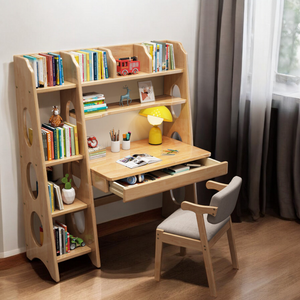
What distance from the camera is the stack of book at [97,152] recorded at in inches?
111

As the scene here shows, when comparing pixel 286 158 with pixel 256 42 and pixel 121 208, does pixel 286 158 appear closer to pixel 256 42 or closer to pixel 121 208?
pixel 256 42

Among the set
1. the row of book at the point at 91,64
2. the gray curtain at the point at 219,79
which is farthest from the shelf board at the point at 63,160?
the gray curtain at the point at 219,79

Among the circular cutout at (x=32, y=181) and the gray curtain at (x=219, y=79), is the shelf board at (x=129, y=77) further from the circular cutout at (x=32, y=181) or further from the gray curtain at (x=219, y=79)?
the circular cutout at (x=32, y=181)

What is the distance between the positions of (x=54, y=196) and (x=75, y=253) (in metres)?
0.39

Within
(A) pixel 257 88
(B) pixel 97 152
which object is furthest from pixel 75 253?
(A) pixel 257 88

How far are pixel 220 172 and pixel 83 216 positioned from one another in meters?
0.96

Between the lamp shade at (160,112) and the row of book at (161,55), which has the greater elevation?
the row of book at (161,55)

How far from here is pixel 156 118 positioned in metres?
3.06

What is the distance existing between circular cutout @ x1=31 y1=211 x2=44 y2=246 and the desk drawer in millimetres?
570

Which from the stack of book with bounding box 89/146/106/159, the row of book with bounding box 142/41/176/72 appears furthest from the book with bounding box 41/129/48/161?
the row of book with bounding box 142/41/176/72

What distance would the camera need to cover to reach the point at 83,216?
9.66 ft

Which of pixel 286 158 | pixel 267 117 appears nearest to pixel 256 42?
pixel 267 117

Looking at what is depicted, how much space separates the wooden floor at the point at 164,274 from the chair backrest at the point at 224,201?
48 centimetres

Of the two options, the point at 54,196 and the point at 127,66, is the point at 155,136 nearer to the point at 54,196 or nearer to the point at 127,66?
the point at 127,66
